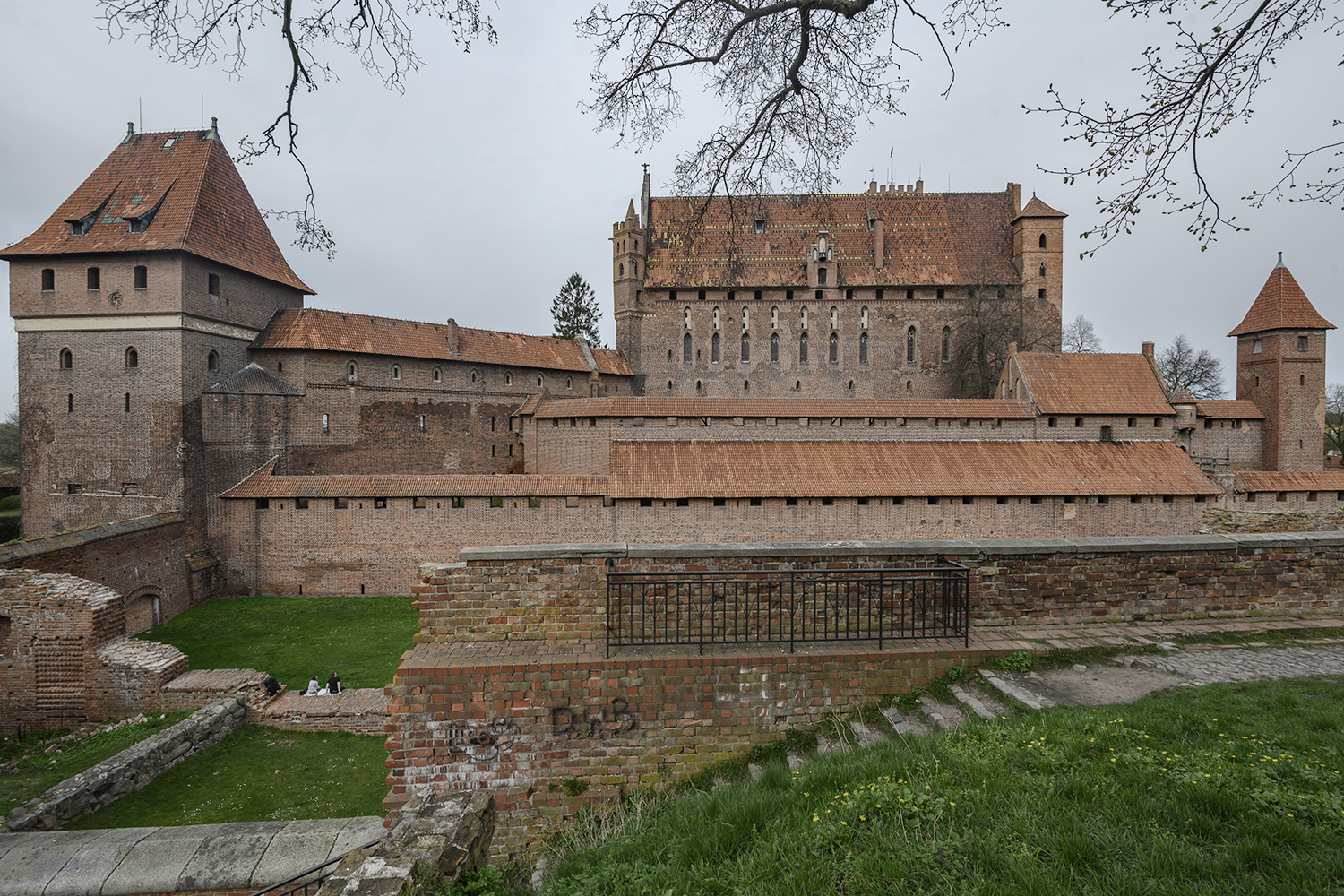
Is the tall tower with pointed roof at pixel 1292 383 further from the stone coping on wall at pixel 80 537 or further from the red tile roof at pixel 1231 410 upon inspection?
the stone coping on wall at pixel 80 537

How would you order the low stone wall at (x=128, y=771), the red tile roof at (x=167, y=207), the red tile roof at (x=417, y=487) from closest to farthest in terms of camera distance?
the low stone wall at (x=128, y=771) → the red tile roof at (x=417, y=487) → the red tile roof at (x=167, y=207)

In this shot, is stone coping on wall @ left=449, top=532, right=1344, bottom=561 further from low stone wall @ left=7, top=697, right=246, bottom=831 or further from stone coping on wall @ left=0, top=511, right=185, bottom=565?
stone coping on wall @ left=0, top=511, right=185, bottom=565

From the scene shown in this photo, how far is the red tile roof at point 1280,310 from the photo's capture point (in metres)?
26.3

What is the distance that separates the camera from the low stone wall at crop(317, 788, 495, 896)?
326 cm

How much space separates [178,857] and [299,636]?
39.4 feet

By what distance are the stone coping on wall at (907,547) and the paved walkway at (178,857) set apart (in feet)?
7.81

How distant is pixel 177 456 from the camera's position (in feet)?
61.2

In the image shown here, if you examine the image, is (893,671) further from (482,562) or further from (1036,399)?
(1036,399)

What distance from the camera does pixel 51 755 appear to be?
1057 centimetres

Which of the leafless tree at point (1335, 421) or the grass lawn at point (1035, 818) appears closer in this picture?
the grass lawn at point (1035, 818)

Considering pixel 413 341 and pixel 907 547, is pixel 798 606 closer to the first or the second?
pixel 907 547

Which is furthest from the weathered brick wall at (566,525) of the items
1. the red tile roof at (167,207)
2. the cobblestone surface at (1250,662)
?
the cobblestone surface at (1250,662)

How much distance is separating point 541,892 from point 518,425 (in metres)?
24.6

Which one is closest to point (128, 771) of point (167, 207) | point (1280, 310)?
point (167, 207)
